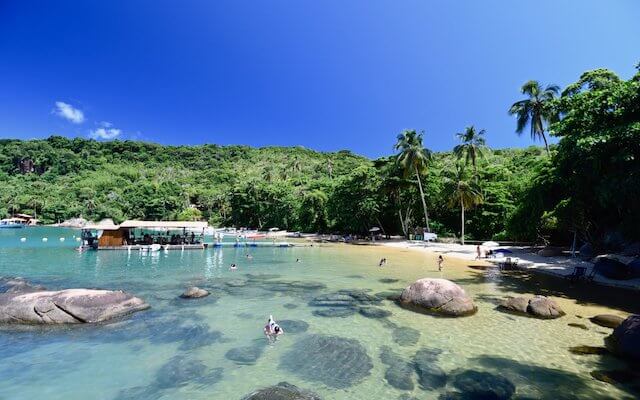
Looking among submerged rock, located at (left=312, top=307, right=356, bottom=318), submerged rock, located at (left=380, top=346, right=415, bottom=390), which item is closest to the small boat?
submerged rock, located at (left=312, top=307, right=356, bottom=318)

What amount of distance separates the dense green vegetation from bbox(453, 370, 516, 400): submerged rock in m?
12.8

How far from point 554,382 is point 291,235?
63995 mm

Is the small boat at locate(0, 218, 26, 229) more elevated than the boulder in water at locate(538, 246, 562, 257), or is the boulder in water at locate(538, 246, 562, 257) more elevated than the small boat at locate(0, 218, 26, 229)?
the small boat at locate(0, 218, 26, 229)

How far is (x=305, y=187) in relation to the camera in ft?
274

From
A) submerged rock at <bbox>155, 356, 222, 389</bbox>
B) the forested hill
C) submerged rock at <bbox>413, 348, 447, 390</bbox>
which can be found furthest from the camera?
the forested hill

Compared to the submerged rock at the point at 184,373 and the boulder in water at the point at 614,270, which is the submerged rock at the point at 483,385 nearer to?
the submerged rock at the point at 184,373

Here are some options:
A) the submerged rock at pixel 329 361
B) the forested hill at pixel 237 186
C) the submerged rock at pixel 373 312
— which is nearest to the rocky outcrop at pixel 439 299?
the submerged rock at pixel 373 312

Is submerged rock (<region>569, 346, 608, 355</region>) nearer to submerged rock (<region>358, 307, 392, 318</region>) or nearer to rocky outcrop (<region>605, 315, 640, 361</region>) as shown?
rocky outcrop (<region>605, 315, 640, 361</region>)

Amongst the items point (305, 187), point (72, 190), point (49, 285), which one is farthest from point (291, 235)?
point (72, 190)

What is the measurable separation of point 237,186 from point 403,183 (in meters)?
46.4

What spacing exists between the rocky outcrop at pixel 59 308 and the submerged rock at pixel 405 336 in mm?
11155

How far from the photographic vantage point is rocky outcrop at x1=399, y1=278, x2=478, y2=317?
14.6 m

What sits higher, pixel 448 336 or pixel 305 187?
pixel 305 187

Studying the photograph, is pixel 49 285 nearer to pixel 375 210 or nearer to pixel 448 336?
pixel 448 336
